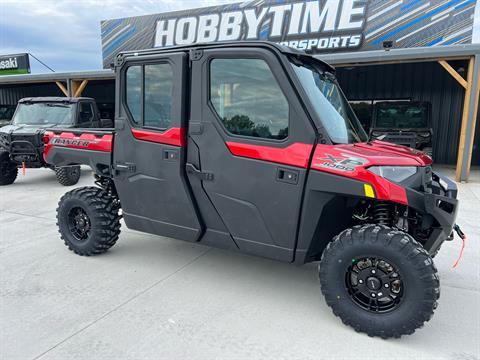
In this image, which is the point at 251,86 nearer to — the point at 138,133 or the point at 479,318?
the point at 138,133

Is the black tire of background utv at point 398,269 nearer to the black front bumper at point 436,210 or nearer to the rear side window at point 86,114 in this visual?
the black front bumper at point 436,210

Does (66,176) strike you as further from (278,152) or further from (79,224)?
(278,152)

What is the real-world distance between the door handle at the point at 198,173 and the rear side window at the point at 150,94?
0.42 meters

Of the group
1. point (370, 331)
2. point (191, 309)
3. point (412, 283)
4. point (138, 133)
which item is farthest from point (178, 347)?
point (138, 133)

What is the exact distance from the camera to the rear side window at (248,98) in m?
2.77

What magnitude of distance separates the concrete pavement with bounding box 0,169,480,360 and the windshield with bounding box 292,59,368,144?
143cm

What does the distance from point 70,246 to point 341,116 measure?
3.18 meters

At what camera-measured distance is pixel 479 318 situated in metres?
2.84

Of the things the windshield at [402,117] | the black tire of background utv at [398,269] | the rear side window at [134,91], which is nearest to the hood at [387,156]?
the black tire of background utv at [398,269]

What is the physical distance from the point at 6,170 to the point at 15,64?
612 inches

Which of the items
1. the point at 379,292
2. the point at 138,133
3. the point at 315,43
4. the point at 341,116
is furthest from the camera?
the point at 315,43

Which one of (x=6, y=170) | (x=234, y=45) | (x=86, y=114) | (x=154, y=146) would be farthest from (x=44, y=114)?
(x=234, y=45)

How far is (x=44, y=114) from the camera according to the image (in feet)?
27.6

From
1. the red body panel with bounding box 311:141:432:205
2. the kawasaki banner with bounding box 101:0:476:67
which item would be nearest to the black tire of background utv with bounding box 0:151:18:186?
the red body panel with bounding box 311:141:432:205
